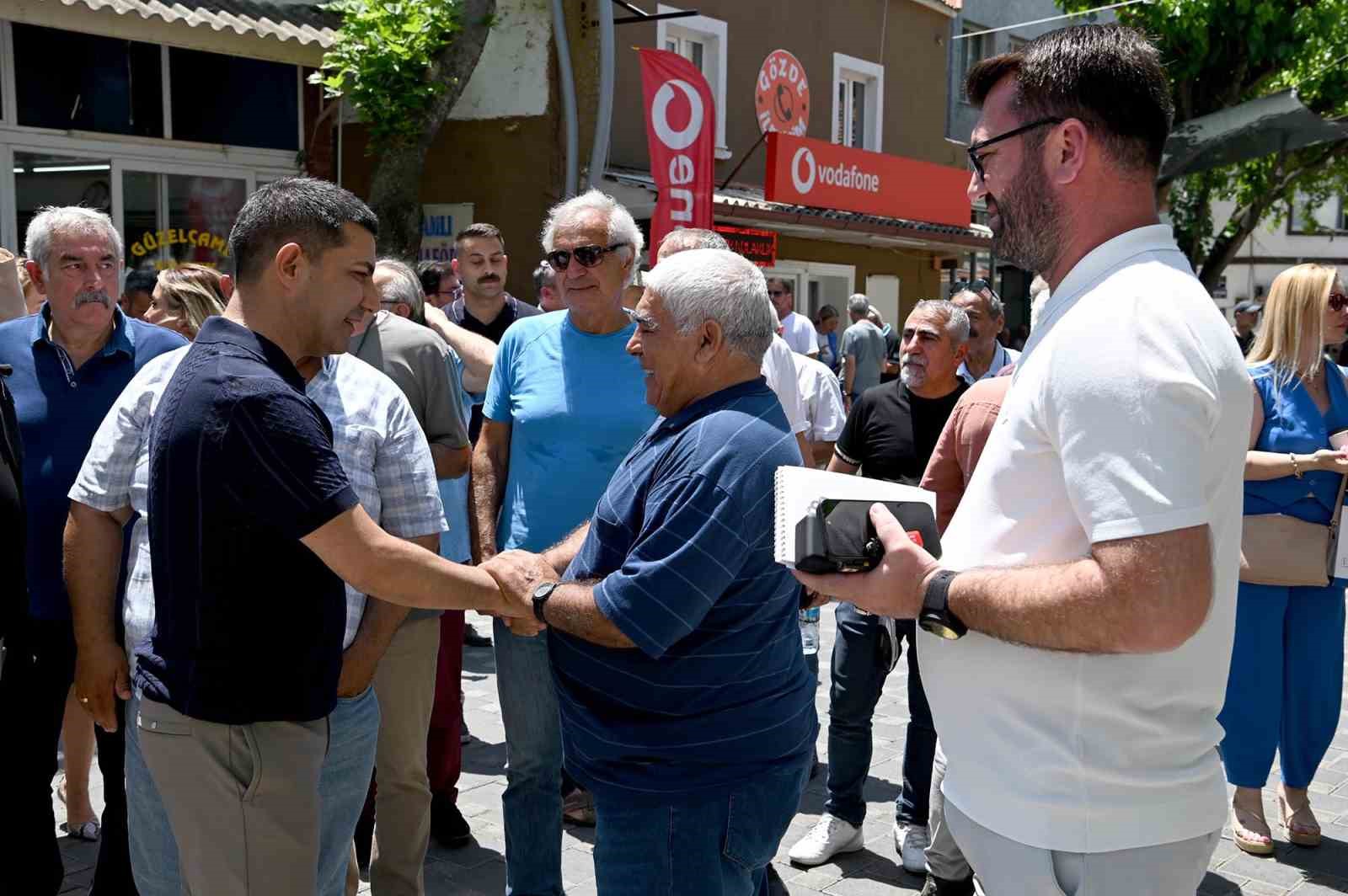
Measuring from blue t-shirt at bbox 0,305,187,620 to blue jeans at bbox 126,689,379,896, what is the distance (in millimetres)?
1196

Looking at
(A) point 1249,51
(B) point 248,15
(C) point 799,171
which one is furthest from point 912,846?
(A) point 1249,51

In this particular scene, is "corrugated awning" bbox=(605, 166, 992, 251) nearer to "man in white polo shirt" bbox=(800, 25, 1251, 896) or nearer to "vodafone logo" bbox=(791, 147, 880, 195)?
"vodafone logo" bbox=(791, 147, 880, 195)

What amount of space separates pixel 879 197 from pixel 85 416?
14.0 meters

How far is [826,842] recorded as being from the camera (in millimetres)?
4406

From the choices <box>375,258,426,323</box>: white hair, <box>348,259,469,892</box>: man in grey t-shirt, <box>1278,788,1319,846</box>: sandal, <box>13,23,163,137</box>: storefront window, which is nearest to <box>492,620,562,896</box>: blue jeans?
<box>348,259,469,892</box>: man in grey t-shirt

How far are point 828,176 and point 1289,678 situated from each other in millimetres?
11819

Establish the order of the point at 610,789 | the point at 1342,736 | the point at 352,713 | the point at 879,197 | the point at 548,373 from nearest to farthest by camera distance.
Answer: the point at 610,789
the point at 352,713
the point at 548,373
the point at 1342,736
the point at 879,197

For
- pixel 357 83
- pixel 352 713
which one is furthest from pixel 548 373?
pixel 357 83

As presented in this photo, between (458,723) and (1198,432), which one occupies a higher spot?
(1198,432)

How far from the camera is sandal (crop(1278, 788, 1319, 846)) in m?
4.64

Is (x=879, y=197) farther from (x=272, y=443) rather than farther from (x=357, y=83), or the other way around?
(x=272, y=443)

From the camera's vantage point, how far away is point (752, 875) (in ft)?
9.03

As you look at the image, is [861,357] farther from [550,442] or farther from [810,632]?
[550,442]

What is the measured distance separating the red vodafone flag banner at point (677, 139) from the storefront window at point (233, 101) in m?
3.37
